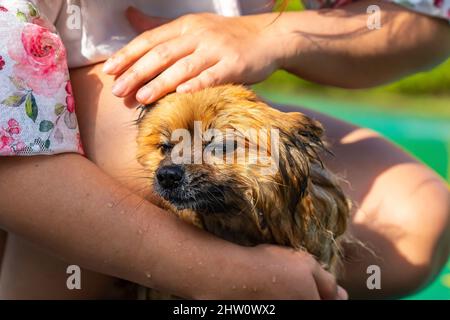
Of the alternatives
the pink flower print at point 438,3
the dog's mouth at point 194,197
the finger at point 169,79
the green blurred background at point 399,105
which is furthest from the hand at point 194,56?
the green blurred background at point 399,105

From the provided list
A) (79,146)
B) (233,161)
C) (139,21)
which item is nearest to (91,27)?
(139,21)

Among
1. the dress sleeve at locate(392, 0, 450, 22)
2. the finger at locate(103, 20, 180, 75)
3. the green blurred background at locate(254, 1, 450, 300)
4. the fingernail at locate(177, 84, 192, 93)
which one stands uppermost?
the dress sleeve at locate(392, 0, 450, 22)

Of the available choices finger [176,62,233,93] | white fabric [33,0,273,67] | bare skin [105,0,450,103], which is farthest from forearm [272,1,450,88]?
white fabric [33,0,273,67]

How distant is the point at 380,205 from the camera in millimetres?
1050

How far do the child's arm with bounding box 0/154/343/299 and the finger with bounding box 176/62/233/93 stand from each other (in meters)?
0.14

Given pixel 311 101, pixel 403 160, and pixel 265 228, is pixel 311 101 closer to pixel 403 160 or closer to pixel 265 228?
pixel 403 160

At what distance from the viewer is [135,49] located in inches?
34.0

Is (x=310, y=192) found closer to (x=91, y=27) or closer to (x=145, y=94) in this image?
(x=145, y=94)

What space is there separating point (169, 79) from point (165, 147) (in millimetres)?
81

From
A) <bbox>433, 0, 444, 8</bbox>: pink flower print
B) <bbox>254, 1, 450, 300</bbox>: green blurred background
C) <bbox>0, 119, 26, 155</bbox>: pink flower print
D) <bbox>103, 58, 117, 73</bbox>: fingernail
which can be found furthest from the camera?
<bbox>254, 1, 450, 300</bbox>: green blurred background

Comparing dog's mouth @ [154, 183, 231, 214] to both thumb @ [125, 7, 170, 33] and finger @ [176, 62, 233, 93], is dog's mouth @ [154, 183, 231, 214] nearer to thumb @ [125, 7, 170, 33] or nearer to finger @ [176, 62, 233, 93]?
finger @ [176, 62, 233, 93]

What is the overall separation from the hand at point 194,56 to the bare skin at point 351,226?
5 centimetres

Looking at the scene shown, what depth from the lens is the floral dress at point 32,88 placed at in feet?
2.54

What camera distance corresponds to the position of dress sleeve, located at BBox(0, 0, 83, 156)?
0.77 metres
